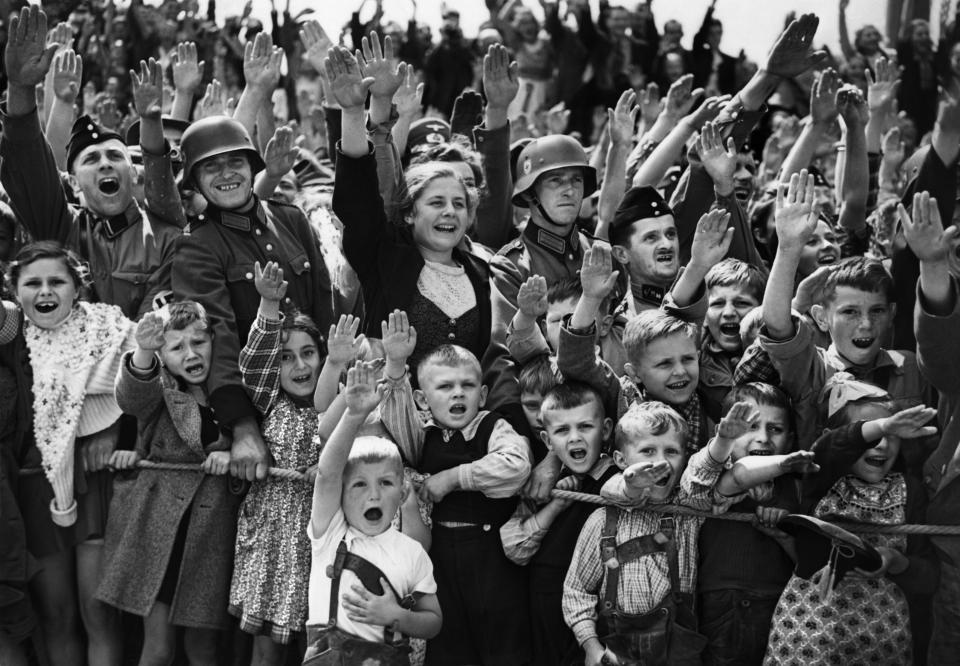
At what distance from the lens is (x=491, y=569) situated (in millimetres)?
5098

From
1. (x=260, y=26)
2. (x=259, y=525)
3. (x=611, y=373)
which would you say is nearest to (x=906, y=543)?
(x=611, y=373)

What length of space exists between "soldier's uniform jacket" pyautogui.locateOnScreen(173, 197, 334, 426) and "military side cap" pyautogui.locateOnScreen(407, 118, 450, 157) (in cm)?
90

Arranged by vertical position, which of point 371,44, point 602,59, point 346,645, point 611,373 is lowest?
point 346,645

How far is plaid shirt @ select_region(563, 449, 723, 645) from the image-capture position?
4730mm

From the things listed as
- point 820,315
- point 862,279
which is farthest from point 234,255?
point 862,279

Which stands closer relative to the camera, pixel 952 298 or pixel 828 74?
A: pixel 952 298

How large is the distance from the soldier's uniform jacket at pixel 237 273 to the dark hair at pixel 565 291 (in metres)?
1.09

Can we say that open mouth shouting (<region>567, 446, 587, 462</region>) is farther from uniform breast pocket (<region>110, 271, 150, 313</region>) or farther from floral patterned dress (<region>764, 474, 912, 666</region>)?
uniform breast pocket (<region>110, 271, 150, 313</region>)

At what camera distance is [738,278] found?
5.68 metres

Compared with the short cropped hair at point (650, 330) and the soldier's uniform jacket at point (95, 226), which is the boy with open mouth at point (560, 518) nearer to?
the short cropped hair at point (650, 330)

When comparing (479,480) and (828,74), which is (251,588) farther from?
(828,74)

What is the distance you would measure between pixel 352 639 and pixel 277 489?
86 cm

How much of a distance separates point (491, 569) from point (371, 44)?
2431 mm

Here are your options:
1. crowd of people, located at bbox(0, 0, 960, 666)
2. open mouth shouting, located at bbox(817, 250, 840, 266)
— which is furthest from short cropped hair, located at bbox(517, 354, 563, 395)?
open mouth shouting, located at bbox(817, 250, 840, 266)
